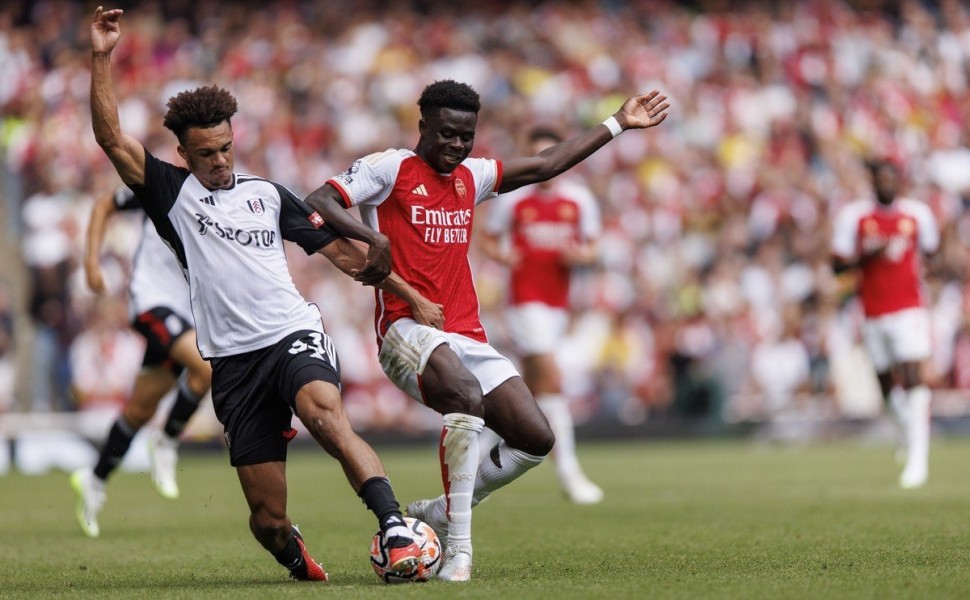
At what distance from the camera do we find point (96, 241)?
444 inches

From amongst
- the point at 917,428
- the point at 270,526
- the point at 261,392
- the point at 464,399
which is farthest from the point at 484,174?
the point at 917,428

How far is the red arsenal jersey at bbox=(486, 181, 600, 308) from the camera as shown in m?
13.6

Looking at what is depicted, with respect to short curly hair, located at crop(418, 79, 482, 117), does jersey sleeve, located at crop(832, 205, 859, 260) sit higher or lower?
lower

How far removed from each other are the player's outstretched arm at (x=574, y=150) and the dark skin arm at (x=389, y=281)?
36.7 inches

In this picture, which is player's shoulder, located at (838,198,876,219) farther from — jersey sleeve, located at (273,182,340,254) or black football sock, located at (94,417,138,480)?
jersey sleeve, located at (273,182,340,254)

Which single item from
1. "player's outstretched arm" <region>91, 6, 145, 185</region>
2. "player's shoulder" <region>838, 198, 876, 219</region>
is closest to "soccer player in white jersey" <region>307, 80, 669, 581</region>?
"player's outstretched arm" <region>91, 6, 145, 185</region>

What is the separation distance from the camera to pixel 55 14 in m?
24.0

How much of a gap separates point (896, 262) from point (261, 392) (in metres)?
8.99

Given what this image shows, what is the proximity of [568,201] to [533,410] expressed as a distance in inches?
236

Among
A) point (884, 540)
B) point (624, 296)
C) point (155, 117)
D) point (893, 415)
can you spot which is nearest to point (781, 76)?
point (624, 296)

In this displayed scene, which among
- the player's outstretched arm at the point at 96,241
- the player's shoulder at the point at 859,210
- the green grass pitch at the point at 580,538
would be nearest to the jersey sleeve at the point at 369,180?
the green grass pitch at the point at 580,538

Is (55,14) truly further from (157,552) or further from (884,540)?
(884,540)

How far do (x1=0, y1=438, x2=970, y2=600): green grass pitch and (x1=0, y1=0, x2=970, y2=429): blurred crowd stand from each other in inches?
202

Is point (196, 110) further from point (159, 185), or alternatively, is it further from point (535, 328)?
point (535, 328)
